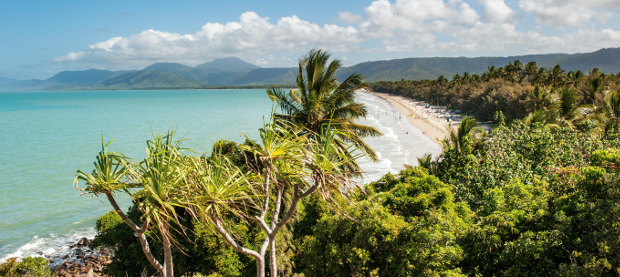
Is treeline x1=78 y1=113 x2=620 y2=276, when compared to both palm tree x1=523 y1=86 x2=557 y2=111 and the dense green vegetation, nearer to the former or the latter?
the dense green vegetation

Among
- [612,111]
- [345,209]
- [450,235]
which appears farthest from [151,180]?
[612,111]

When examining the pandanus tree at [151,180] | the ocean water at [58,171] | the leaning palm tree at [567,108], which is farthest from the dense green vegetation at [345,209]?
the leaning palm tree at [567,108]

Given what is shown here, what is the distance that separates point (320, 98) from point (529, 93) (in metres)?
27.5

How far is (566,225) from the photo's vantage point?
5.82 meters

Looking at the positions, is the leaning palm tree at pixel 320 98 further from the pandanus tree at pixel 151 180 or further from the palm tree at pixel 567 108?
the palm tree at pixel 567 108

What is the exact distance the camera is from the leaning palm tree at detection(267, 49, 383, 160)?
11.3 meters

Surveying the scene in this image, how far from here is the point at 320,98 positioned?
11.5m

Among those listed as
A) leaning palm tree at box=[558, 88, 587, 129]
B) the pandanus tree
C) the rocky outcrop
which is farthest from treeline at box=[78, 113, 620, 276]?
leaning palm tree at box=[558, 88, 587, 129]

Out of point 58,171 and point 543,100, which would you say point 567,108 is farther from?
point 58,171

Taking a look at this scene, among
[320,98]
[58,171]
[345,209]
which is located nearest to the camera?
[345,209]

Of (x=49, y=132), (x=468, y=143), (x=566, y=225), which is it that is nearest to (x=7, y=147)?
(x=49, y=132)

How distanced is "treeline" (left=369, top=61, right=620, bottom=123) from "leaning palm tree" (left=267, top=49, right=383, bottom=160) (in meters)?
12.6

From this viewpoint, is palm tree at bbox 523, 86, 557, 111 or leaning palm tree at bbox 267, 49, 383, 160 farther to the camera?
palm tree at bbox 523, 86, 557, 111

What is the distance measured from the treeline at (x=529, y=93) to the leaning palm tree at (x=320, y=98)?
12.6 m
